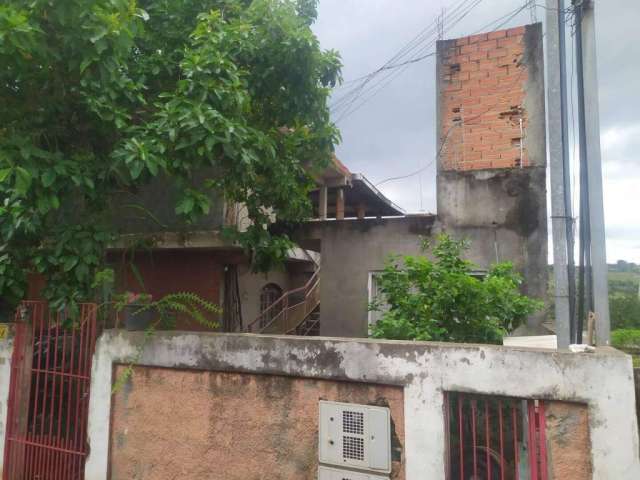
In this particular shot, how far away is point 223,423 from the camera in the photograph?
3.92 m

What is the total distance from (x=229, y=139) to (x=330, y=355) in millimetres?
2151

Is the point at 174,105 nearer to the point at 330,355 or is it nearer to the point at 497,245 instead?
the point at 330,355

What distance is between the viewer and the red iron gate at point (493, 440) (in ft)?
9.91

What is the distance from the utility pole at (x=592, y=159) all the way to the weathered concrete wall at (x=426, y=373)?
4.34ft

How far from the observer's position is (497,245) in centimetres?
703

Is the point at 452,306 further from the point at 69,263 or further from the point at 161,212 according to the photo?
the point at 161,212

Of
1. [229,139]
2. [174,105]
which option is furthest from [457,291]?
[174,105]

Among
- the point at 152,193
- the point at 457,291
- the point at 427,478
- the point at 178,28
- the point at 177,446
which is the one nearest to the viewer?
the point at 427,478

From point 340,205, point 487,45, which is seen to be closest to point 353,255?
point 340,205

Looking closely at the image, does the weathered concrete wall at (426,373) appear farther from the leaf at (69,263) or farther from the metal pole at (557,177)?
the metal pole at (557,177)

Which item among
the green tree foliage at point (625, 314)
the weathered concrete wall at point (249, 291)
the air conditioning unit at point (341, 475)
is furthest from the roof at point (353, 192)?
the green tree foliage at point (625, 314)

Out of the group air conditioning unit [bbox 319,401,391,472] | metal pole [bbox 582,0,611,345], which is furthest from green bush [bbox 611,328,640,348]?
air conditioning unit [bbox 319,401,391,472]

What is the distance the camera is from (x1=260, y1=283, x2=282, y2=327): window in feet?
38.7

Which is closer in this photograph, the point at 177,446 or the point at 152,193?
the point at 177,446
